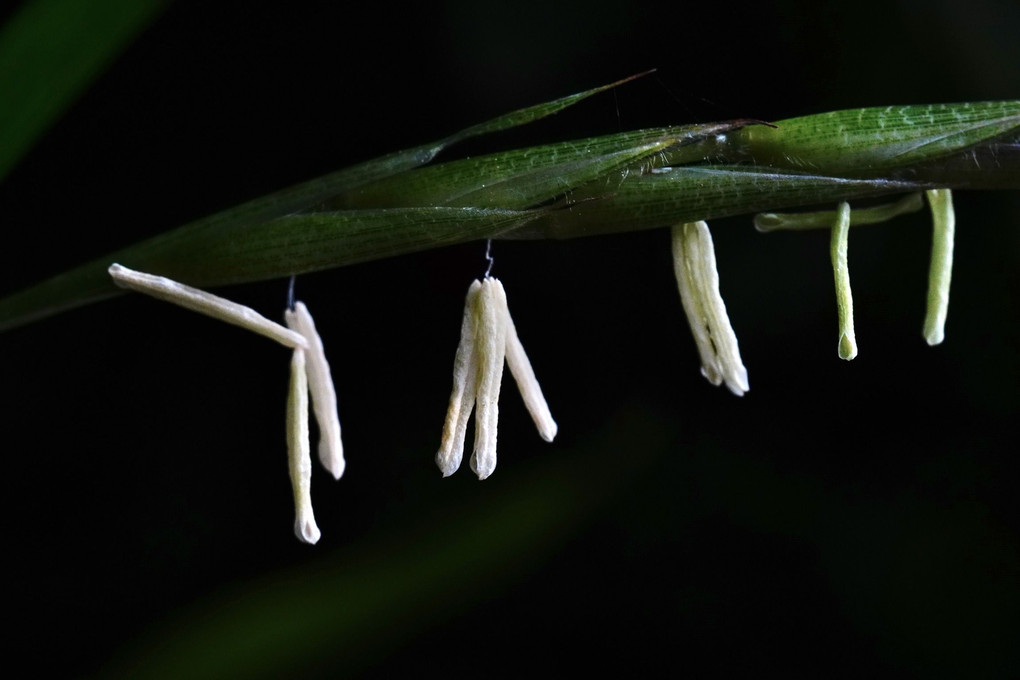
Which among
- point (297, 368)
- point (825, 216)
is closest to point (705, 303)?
point (825, 216)

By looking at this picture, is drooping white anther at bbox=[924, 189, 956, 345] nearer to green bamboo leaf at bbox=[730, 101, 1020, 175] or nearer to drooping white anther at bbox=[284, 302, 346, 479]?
green bamboo leaf at bbox=[730, 101, 1020, 175]

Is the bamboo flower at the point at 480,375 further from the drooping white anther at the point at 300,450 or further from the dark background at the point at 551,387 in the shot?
the dark background at the point at 551,387

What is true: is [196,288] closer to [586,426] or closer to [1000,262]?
[586,426]

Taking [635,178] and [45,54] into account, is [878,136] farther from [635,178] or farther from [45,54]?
[45,54]

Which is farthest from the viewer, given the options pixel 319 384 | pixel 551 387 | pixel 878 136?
pixel 551 387

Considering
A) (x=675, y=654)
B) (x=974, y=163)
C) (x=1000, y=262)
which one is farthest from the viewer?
(x=675, y=654)

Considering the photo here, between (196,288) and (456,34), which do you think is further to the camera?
(456,34)

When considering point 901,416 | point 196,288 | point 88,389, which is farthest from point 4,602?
point 901,416
